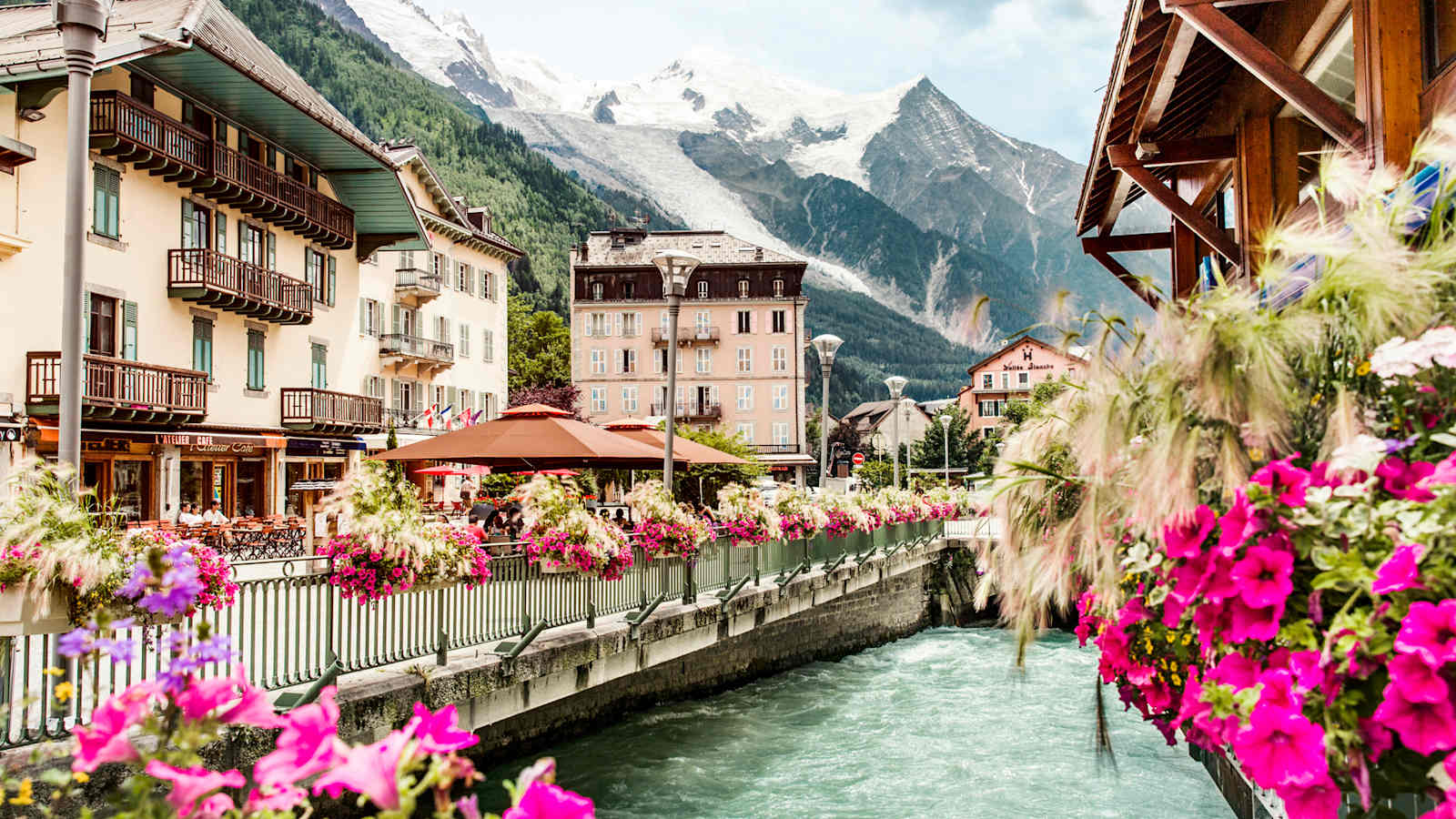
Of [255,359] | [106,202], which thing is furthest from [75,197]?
[255,359]

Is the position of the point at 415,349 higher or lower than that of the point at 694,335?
lower

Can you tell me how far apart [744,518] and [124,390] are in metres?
14.9

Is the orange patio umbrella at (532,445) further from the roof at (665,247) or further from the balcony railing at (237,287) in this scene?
the roof at (665,247)

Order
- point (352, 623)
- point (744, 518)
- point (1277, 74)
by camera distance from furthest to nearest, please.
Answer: point (744, 518) < point (352, 623) < point (1277, 74)

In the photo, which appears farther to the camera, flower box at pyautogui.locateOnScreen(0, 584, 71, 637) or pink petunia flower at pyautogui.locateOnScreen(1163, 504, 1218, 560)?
flower box at pyautogui.locateOnScreen(0, 584, 71, 637)

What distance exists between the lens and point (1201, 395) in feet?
8.63

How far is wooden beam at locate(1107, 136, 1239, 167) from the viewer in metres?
9.84

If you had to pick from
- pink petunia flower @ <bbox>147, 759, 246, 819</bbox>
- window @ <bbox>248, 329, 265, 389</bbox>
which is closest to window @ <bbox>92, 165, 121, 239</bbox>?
window @ <bbox>248, 329, 265, 389</bbox>

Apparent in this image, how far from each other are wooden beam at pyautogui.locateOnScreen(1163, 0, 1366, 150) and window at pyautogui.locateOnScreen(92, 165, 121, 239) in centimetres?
2464

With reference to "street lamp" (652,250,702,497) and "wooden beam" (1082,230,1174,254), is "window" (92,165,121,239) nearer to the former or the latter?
"street lamp" (652,250,702,497)

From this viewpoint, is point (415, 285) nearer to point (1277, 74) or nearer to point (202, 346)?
point (202, 346)

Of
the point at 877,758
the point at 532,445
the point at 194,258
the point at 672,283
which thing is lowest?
the point at 877,758

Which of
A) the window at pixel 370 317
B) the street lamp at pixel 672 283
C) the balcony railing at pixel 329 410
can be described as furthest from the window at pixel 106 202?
the street lamp at pixel 672 283

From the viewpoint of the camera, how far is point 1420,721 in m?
2.16
